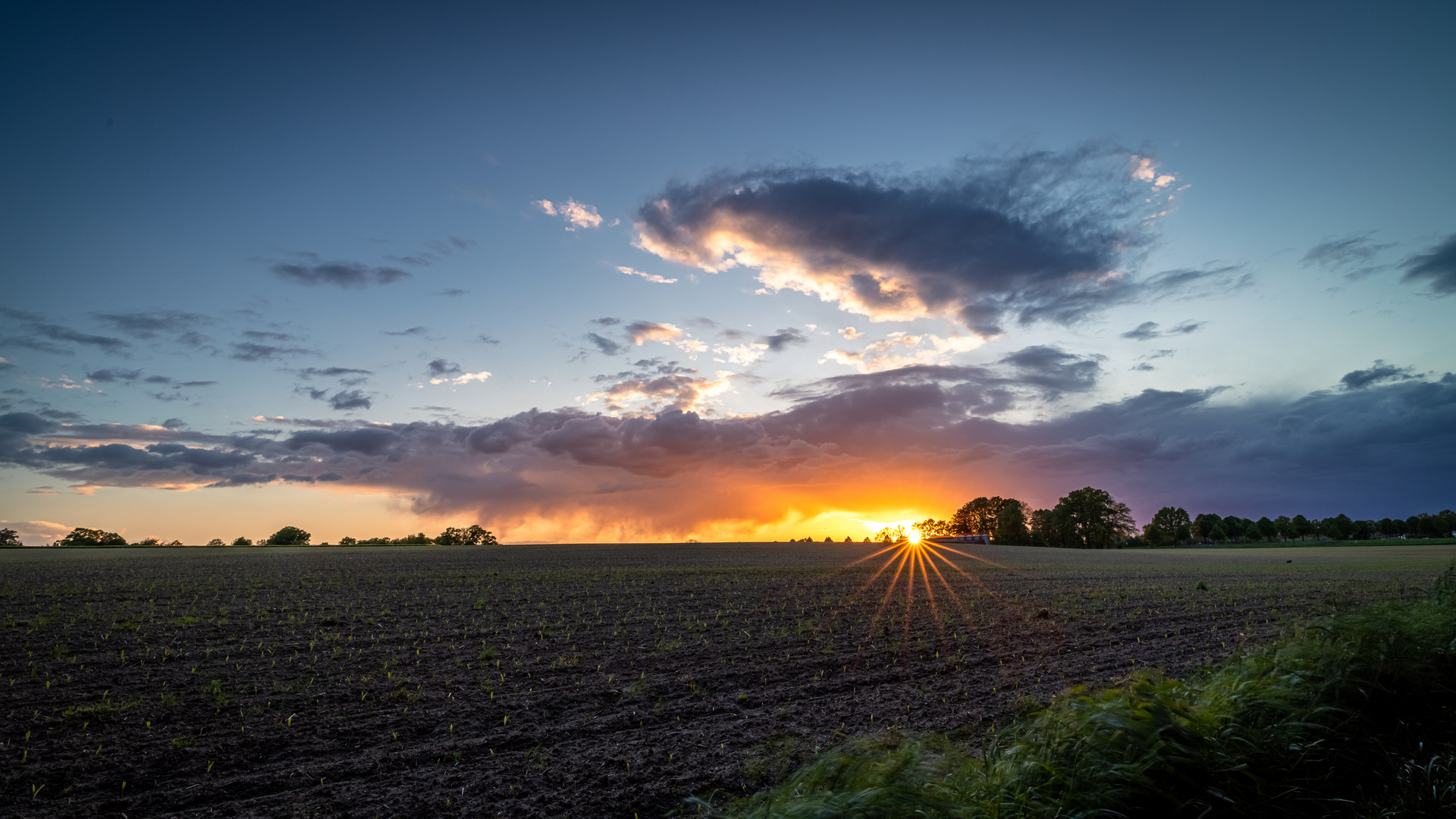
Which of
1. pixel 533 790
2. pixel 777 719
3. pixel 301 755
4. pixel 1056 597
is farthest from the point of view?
pixel 1056 597

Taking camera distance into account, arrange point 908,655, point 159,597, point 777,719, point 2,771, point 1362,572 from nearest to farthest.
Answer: point 2,771, point 777,719, point 908,655, point 159,597, point 1362,572

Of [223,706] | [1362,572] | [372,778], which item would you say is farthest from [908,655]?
[1362,572]

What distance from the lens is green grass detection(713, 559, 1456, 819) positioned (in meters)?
5.46

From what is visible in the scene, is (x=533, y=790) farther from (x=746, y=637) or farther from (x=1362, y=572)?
(x=1362, y=572)

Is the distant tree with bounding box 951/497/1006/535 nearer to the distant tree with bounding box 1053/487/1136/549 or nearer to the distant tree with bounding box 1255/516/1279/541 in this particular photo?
the distant tree with bounding box 1053/487/1136/549

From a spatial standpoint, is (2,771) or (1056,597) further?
(1056,597)

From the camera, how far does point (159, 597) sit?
79.5 ft

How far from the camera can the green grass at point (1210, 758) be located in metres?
5.46

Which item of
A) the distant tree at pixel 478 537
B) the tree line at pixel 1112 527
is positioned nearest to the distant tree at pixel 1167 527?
the tree line at pixel 1112 527

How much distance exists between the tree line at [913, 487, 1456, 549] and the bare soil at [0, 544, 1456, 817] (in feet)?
444

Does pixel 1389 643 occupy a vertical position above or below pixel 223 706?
above

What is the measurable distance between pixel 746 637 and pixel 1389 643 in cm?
1242

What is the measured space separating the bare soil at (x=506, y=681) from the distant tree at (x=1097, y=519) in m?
135

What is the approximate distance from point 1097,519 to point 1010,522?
74.3 ft
